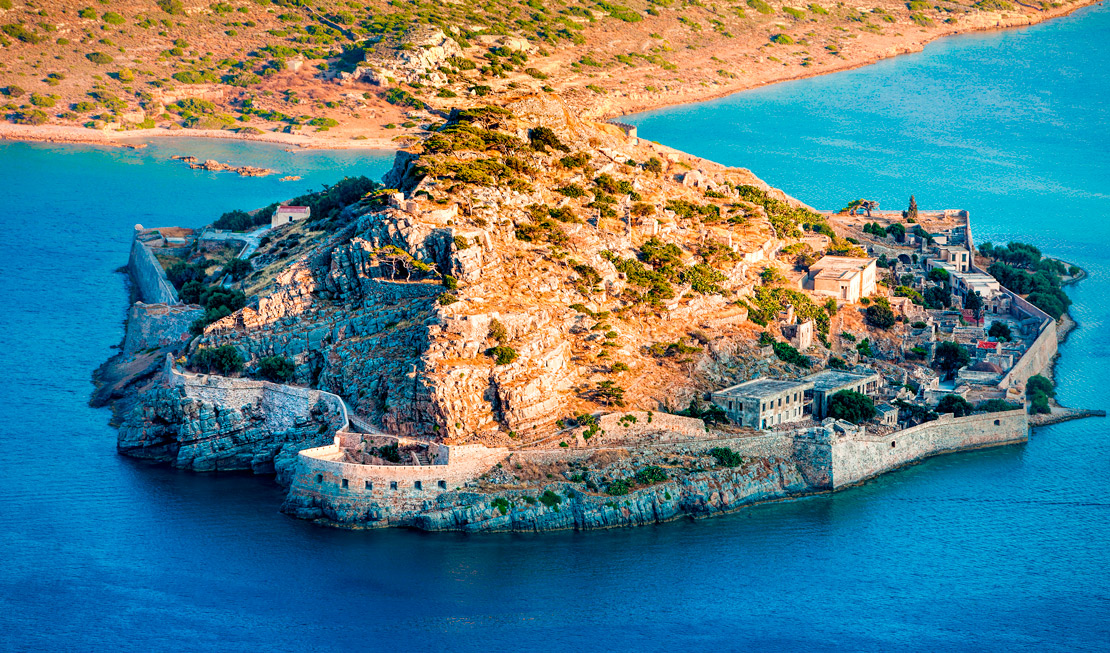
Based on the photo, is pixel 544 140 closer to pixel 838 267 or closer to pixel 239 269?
pixel 239 269

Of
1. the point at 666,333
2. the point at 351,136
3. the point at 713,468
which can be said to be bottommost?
the point at 713,468

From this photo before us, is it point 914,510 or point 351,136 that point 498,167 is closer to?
point 914,510

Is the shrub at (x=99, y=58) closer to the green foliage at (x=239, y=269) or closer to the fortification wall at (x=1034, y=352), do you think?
the green foliage at (x=239, y=269)

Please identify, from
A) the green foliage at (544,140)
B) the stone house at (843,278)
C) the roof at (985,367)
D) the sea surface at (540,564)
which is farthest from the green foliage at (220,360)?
the roof at (985,367)

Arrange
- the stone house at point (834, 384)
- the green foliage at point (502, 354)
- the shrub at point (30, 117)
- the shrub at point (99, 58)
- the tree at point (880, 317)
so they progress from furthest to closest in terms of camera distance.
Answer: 1. the shrub at point (99, 58)
2. the shrub at point (30, 117)
3. the tree at point (880, 317)
4. the stone house at point (834, 384)
5. the green foliage at point (502, 354)

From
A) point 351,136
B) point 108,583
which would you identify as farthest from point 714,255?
point 351,136

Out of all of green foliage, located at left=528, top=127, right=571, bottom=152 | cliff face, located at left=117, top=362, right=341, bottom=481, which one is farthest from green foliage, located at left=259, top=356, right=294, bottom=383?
green foliage, located at left=528, top=127, right=571, bottom=152

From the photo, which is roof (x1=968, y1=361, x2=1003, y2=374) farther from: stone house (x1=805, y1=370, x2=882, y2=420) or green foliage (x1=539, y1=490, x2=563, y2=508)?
green foliage (x1=539, y1=490, x2=563, y2=508)
